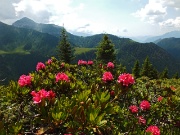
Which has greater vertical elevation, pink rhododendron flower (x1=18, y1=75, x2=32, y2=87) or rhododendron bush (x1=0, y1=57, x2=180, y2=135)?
pink rhododendron flower (x1=18, y1=75, x2=32, y2=87)

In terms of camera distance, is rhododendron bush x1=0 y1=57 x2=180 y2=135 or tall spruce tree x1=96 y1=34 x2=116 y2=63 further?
tall spruce tree x1=96 y1=34 x2=116 y2=63

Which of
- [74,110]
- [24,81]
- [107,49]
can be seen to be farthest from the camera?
[107,49]

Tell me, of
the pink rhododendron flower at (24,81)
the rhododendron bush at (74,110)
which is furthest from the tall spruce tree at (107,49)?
the pink rhododendron flower at (24,81)

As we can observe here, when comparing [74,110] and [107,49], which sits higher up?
[74,110]

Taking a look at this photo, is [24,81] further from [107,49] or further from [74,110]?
[107,49]

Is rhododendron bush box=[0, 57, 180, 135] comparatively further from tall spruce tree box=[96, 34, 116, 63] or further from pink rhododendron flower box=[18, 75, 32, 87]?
tall spruce tree box=[96, 34, 116, 63]

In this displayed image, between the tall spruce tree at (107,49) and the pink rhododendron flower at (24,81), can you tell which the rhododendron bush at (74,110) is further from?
the tall spruce tree at (107,49)

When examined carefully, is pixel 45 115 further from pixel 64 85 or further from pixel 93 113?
pixel 64 85

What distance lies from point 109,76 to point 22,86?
73.7 inches

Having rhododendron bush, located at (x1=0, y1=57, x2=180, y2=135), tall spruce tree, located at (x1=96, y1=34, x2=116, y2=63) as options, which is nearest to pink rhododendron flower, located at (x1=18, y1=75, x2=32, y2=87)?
rhododendron bush, located at (x1=0, y1=57, x2=180, y2=135)

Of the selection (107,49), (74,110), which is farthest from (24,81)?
(107,49)

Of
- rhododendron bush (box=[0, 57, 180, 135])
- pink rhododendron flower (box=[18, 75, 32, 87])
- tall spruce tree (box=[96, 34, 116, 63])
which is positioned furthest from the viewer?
tall spruce tree (box=[96, 34, 116, 63])

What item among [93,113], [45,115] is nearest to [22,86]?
[45,115]

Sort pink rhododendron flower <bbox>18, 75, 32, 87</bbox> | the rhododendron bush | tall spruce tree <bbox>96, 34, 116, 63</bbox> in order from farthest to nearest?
tall spruce tree <bbox>96, 34, 116, 63</bbox>
pink rhododendron flower <bbox>18, 75, 32, 87</bbox>
the rhododendron bush
